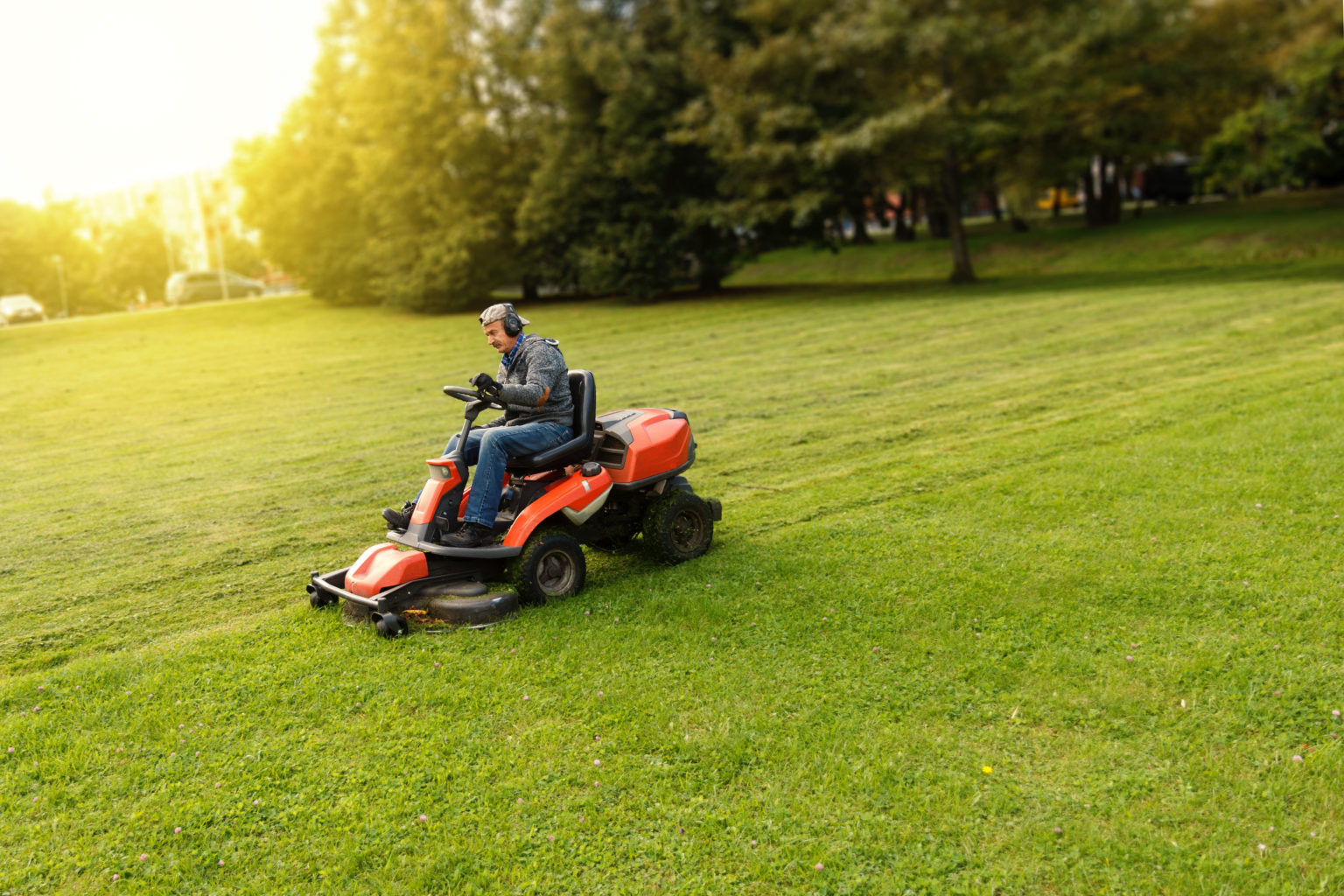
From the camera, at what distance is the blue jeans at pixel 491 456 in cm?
597

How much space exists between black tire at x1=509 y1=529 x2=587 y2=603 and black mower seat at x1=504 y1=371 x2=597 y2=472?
0.41 m

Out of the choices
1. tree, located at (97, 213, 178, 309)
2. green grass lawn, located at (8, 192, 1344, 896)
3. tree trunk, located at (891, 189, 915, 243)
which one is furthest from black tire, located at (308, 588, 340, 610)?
tree, located at (97, 213, 178, 309)

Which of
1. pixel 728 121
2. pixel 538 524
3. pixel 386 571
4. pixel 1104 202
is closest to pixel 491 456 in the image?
pixel 538 524

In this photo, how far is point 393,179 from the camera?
3269 cm

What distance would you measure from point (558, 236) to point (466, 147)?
3937 mm

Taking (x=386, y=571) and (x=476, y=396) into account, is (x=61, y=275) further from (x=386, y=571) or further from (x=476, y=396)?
(x=386, y=571)

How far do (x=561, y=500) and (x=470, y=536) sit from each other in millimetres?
580

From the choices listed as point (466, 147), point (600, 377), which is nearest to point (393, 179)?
point (466, 147)

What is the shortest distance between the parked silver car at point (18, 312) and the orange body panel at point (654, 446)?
43.5 m

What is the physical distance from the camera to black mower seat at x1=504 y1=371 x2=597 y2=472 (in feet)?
20.3

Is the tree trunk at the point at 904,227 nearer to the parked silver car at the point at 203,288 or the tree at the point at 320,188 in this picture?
the tree at the point at 320,188

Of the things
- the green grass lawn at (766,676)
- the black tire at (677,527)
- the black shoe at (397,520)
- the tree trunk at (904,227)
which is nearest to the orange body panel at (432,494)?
the black shoe at (397,520)

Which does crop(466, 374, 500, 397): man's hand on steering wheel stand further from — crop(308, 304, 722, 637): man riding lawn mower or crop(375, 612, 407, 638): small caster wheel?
crop(375, 612, 407, 638): small caster wheel

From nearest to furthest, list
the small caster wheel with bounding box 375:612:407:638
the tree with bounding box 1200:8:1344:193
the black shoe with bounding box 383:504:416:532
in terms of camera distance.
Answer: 1. the small caster wheel with bounding box 375:612:407:638
2. the black shoe with bounding box 383:504:416:532
3. the tree with bounding box 1200:8:1344:193
